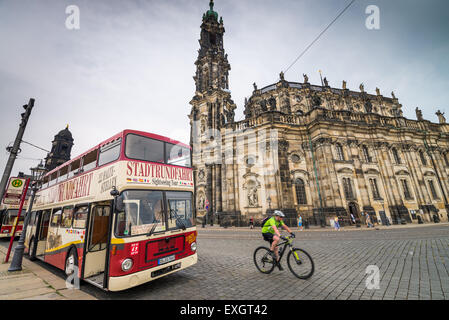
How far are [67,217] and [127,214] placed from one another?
10.6 ft

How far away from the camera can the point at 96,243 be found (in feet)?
15.2

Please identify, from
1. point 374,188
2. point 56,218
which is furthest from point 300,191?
point 56,218

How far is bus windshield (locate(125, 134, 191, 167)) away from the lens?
4508 mm

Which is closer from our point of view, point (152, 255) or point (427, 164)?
point (152, 255)

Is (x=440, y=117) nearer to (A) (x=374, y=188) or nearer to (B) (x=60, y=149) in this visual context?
(A) (x=374, y=188)

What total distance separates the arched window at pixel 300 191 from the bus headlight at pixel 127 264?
20.4m

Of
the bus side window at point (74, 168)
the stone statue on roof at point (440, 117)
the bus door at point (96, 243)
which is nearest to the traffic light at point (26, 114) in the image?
the bus side window at point (74, 168)

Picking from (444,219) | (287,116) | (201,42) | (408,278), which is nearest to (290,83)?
(287,116)

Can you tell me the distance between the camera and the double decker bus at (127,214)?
3779 millimetres
